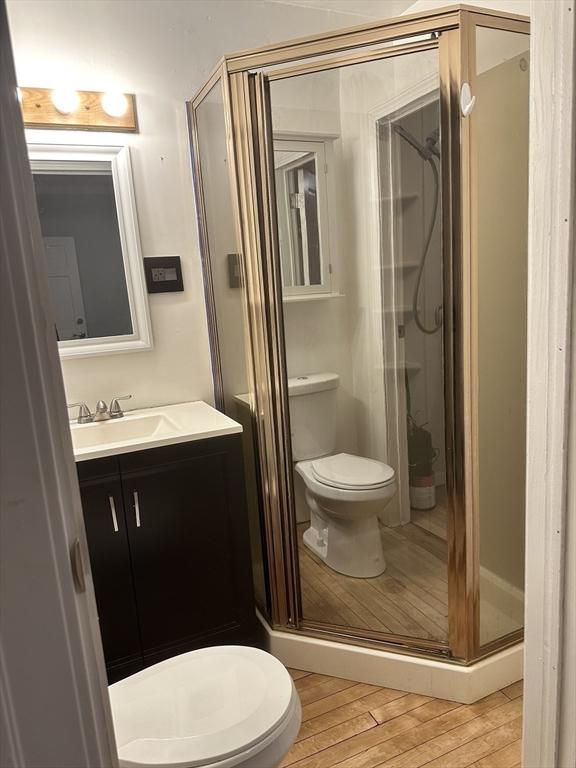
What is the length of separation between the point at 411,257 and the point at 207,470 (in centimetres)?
100

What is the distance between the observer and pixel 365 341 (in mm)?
2008

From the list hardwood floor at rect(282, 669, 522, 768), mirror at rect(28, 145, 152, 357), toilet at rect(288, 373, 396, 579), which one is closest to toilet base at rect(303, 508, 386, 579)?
toilet at rect(288, 373, 396, 579)

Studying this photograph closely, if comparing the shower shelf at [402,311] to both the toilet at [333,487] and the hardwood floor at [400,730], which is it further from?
the hardwood floor at [400,730]

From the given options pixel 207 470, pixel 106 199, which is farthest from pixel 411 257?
pixel 106 199

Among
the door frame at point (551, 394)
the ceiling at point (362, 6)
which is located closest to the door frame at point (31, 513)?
the door frame at point (551, 394)

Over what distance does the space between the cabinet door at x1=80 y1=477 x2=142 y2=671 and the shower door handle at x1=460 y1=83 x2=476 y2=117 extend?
5.01 feet

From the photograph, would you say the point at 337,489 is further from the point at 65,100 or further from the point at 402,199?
the point at 65,100

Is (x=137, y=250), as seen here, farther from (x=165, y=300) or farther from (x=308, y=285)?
(x=308, y=285)

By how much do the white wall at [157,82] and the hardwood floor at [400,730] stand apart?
4.17 ft

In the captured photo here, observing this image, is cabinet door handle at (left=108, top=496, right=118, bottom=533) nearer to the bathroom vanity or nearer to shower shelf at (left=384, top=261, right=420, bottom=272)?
the bathroom vanity

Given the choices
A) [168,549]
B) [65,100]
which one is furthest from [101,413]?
[65,100]

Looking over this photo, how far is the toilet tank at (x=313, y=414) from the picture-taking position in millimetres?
1960

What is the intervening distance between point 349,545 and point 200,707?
1049 millimetres

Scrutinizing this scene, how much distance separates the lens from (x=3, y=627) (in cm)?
52
